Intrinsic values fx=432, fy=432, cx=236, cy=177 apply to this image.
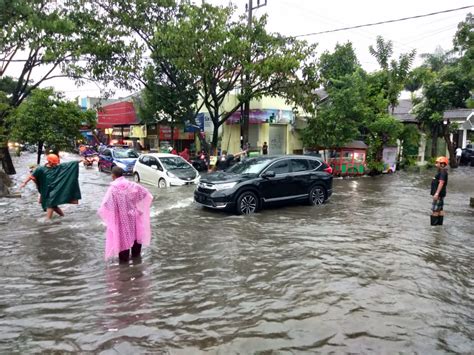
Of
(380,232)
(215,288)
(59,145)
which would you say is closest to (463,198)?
(380,232)

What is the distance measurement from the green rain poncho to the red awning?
29.2 meters

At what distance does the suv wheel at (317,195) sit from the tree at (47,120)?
1270 centimetres

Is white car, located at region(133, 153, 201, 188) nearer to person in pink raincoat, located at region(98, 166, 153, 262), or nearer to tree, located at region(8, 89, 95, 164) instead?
tree, located at region(8, 89, 95, 164)

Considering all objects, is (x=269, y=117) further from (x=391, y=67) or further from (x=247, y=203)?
(x=247, y=203)

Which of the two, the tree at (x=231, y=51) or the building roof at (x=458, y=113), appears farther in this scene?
the building roof at (x=458, y=113)

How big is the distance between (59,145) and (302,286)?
57.8ft

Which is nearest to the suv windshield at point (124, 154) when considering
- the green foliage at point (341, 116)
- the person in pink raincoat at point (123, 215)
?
the green foliage at point (341, 116)

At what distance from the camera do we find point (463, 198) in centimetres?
1590

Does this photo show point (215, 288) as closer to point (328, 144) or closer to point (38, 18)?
point (38, 18)

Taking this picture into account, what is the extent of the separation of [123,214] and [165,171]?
10.4 m

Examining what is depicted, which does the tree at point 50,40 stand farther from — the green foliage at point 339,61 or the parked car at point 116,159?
the green foliage at point 339,61

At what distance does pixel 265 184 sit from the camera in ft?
39.7

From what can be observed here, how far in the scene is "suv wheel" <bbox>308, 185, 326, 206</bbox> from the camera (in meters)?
13.4

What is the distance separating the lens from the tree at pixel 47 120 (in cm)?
1994
